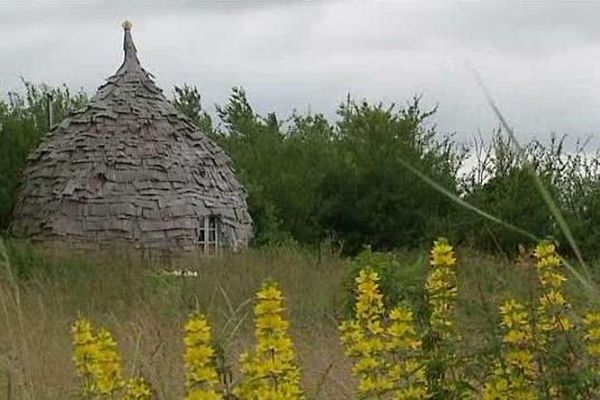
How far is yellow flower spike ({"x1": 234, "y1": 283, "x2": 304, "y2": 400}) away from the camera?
8.43ft

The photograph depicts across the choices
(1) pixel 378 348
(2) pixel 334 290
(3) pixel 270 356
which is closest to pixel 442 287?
(1) pixel 378 348

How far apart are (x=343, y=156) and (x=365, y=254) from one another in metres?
16.8

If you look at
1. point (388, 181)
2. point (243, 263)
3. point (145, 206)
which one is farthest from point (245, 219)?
point (243, 263)

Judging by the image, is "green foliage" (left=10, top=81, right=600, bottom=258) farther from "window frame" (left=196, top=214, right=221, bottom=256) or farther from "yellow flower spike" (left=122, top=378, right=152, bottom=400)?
"yellow flower spike" (left=122, top=378, right=152, bottom=400)

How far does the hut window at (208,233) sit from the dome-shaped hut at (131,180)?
19 mm

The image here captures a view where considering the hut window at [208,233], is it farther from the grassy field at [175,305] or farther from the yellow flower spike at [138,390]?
the yellow flower spike at [138,390]

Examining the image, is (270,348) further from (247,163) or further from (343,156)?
(247,163)

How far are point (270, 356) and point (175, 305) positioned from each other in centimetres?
698

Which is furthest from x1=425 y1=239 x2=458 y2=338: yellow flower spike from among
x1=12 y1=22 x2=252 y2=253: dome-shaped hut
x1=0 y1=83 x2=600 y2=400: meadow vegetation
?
x1=12 y1=22 x2=252 y2=253: dome-shaped hut

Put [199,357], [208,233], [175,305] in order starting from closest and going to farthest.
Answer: [199,357], [175,305], [208,233]

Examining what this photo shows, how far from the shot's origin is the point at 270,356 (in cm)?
263

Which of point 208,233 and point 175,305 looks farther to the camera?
point 208,233

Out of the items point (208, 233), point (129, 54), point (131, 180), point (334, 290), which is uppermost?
point (129, 54)

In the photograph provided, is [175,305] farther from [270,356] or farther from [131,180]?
[131,180]
